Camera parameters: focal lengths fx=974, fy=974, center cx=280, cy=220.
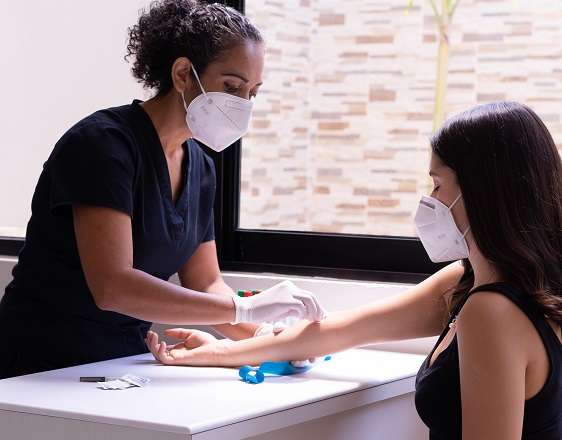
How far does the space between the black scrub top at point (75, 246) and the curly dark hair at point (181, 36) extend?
0.09 meters

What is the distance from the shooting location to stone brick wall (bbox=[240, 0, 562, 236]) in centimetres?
422

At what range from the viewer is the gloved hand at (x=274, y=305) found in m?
2.00

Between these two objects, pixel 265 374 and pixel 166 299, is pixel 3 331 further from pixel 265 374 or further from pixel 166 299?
pixel 265 374

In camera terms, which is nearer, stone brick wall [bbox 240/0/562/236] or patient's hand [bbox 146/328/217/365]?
patient's hand [bbox 146/328/217/365]

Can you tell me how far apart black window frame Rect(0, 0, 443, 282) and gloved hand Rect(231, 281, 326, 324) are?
0.57 m

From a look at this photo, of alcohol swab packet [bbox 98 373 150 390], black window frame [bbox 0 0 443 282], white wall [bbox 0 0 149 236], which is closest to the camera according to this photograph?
alcohol swab packet [bbox 98 373 150 390]

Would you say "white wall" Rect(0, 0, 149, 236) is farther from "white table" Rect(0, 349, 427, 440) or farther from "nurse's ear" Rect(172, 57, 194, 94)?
"white table" Rect(0, 349, 427, 440)

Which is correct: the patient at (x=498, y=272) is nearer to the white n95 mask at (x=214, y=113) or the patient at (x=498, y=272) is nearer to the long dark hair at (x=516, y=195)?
the long dark hair at (x=516, y=195)

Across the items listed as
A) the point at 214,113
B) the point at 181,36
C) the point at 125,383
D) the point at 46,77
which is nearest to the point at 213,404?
the point at 125,383

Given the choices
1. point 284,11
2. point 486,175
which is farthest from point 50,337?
point 284,11

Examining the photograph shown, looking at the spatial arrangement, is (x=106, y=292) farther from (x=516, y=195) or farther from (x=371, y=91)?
(x=371, y=91)

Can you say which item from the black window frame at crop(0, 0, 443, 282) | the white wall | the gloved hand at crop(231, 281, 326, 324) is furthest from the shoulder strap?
the white wall

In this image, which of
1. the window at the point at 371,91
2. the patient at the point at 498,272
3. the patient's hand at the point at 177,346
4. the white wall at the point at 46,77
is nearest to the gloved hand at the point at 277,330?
the patient's hand at the point at 177,346

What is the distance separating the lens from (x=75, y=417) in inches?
61.2
